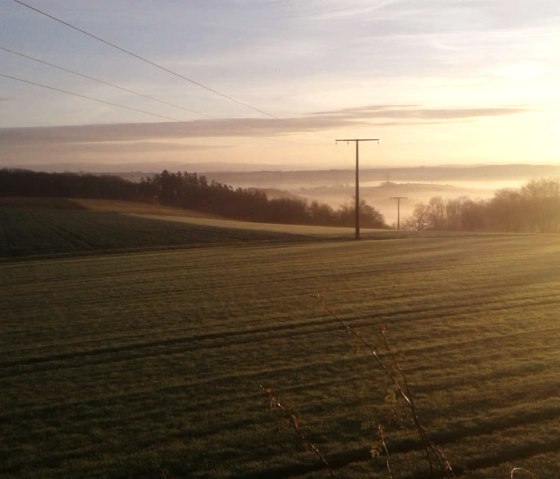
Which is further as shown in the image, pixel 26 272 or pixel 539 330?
pixel 26 272

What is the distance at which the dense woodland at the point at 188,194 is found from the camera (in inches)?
4085

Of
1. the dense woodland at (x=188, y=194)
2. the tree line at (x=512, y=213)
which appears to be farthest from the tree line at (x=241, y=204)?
the tree line at (x=512, y=213)

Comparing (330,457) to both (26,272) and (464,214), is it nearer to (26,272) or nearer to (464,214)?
(26,272)

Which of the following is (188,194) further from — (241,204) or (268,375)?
(268,375)

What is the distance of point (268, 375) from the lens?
12984mm

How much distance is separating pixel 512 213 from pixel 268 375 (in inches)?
3913

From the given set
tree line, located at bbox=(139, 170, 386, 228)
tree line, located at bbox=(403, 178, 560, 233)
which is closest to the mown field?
tree line, located at bbox=(139, 170, 386, 228)

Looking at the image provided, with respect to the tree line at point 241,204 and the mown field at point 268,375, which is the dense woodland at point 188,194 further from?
the mown field at point 268,375

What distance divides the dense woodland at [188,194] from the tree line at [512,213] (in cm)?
1592

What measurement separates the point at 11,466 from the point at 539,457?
582 centimetres

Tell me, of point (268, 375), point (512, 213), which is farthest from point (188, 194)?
point (268, 375)

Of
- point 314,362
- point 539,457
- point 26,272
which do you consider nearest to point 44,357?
point 314,362

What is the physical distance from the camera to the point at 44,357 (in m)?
15.3

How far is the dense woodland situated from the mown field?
75129mm
